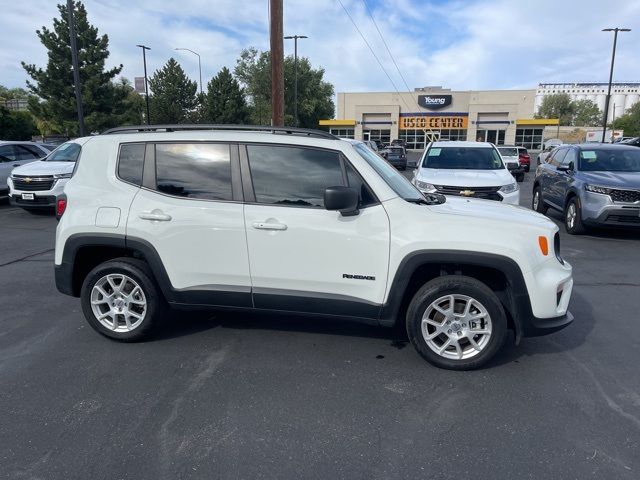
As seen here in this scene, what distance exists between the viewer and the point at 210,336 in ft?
14.4

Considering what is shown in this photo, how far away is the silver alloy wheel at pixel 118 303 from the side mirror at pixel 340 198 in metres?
1.87

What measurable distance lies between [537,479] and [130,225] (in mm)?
3390

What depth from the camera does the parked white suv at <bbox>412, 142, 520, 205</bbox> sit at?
8422mm

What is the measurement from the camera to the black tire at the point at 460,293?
11.7 ft

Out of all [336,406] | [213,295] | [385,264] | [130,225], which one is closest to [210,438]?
[336,406]

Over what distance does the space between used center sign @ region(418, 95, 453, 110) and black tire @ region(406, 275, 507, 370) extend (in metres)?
59.6

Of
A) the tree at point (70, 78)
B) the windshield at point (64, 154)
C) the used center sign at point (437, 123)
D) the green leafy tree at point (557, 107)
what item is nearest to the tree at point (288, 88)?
the used center sign at point (437, 123)

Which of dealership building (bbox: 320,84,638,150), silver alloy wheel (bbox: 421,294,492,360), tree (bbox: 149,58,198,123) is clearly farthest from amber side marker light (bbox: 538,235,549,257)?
dealership building (bbox: 320,84,638,150)

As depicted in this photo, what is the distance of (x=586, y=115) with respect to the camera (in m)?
131

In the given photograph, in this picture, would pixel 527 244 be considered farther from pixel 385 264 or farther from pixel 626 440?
pixel 626 440

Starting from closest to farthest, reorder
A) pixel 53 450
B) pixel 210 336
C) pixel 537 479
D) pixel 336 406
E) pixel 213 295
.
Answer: pixel 537 479 < pixel 53 450 < pixel 336 406 < pixel 213 295 < pixel 210 336

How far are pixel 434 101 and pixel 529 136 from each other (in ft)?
40.8

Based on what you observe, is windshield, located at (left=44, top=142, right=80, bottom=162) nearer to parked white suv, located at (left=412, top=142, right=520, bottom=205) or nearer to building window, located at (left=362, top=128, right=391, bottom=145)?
parked white suv, located at (left=412, top=142, right=520, bottom=205)

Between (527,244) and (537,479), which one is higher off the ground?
(527,244)
